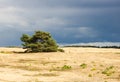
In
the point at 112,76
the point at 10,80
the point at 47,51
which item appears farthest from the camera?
the point at 47,51

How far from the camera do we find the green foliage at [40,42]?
77625mm

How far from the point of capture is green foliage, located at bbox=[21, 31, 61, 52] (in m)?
77.6

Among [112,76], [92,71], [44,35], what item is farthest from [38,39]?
[112,76]

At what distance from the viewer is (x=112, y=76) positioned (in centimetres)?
3697

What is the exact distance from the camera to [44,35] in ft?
260

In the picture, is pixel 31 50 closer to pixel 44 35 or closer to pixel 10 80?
pixel 44 35

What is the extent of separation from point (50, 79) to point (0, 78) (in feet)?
14.5

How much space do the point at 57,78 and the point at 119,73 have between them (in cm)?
702

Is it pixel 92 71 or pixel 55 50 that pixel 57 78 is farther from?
pixel 55 50

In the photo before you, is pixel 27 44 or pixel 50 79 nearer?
pixel 50 79

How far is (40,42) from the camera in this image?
7975cm

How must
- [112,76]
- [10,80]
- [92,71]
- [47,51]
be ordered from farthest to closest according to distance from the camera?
[47,51], [92,71], [112,76], [10,80]

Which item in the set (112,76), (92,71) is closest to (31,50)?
(92,71)

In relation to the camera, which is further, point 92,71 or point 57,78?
point 92,71
